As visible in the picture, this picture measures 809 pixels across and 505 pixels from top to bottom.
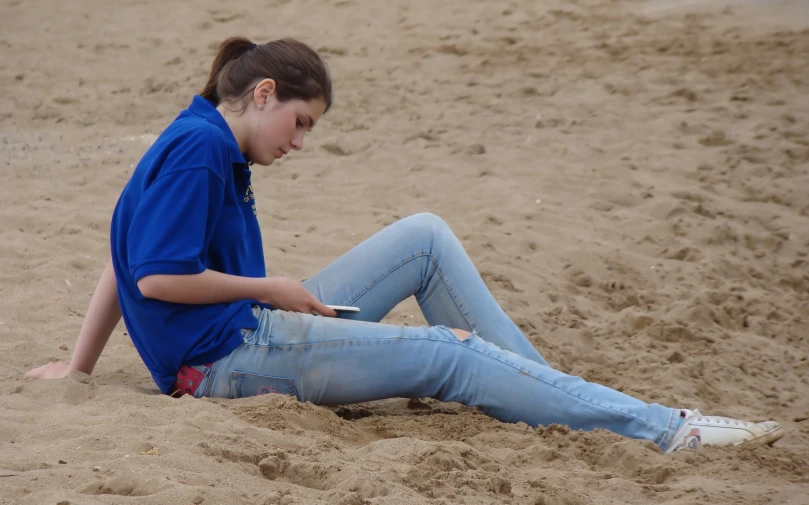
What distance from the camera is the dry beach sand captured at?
2.54 meters

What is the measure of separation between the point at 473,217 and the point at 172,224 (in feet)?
9.77

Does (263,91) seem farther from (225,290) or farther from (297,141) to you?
(225,290)

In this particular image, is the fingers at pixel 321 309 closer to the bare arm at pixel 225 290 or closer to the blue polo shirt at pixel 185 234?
the bare arm at pixel 225 290

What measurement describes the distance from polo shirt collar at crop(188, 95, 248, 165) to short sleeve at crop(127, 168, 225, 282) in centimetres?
18

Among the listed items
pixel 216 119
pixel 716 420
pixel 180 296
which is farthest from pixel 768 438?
pixel 216 119

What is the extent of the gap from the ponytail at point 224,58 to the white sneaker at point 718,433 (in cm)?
178

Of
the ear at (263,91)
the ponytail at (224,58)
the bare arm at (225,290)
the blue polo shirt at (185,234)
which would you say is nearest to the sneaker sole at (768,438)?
the bare arm at (225,290)

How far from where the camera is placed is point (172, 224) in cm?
267

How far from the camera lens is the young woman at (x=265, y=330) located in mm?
2822

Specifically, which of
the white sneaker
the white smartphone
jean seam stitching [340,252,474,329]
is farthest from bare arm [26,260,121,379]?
the white sneaker

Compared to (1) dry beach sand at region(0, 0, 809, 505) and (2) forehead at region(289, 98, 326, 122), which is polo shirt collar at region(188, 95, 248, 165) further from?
(1) dry beach sand at region(0, 0, 809, 505)

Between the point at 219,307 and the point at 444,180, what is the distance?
3.34 metres

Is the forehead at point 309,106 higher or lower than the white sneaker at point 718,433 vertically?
higher

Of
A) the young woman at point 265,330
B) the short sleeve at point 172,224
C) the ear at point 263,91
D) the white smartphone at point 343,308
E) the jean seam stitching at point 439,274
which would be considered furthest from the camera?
the jean seam stitching at point 439,274
